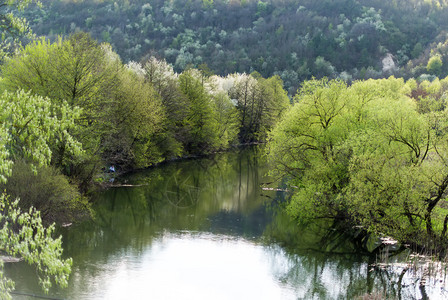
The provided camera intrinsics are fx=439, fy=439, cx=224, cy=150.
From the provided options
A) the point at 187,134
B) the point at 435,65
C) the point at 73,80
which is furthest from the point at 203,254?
the point at 435,65

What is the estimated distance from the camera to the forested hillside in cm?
12825

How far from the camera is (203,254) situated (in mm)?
23141

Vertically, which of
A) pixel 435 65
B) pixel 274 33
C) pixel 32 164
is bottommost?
pixel 32 164

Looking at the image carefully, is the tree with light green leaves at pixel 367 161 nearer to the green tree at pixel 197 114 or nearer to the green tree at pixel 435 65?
the green tree at pixel 197 114

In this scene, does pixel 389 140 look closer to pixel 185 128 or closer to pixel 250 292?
pixel 250 292

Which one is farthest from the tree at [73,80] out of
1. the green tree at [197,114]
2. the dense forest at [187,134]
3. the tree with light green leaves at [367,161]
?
the green tree at [197,114]

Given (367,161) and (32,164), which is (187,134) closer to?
(367,161)

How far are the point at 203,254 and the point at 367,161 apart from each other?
992 cm

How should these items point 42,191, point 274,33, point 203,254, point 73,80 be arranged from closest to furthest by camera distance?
point 42,191 → point 203,254 → point 73,80 → point 274,33

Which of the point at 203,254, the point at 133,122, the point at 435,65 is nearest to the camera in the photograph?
the point at 203,254

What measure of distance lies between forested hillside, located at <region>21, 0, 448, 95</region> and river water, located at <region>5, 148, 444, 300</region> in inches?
3411

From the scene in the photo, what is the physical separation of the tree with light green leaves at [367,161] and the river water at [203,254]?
256 cm

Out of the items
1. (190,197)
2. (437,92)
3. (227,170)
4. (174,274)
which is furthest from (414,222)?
(437,92)

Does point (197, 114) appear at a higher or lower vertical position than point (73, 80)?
higher
